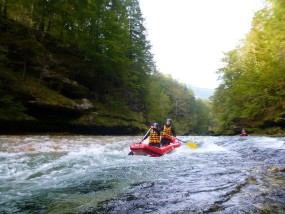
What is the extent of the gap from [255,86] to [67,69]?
60.7 ft

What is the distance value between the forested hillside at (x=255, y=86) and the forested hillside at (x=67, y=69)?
11698 millimetres

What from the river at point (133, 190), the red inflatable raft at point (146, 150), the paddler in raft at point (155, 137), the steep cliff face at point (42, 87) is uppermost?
the steep cliff face at point (42, 87)

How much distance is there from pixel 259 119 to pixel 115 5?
69.6 ft

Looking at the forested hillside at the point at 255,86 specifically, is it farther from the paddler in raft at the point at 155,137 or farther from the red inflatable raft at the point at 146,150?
the red inflatable raft at the point at 146,150

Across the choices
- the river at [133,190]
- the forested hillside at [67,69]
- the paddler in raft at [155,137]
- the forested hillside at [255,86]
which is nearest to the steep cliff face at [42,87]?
the forested hillside at [67,69]

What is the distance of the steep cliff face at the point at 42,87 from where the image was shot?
15391 mm

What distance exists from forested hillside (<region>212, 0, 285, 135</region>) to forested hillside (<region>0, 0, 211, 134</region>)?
38.4 feet

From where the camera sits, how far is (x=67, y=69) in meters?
20.6

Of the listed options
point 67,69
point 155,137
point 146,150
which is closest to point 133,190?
point 146,150

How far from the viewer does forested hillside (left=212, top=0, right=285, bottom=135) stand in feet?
76.7

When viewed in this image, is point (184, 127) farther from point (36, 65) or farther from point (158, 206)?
point (158, 206)

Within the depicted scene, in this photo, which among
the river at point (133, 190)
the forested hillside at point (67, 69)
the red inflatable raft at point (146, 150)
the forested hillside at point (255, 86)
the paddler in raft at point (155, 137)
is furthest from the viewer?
the forested hillside at point (255, 86)

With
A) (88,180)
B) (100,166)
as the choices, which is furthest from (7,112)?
(88,180)

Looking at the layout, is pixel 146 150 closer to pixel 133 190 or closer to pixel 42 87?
pixel 133 190
